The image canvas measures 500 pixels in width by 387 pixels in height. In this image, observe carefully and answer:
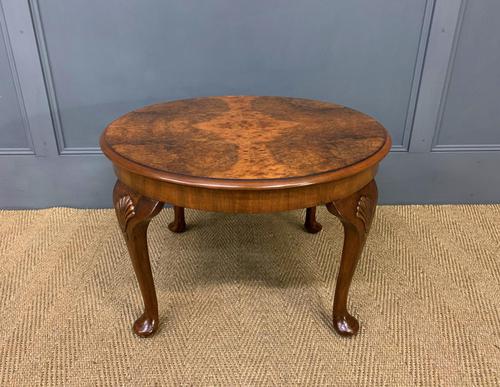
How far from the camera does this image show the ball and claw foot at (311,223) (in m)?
1.98

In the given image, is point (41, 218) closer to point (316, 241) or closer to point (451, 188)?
point (316, 241)

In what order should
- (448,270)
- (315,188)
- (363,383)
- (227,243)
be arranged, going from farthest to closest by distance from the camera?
(227,243) < (448,270) < (363,383) < (315,188)

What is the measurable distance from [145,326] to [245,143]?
2.45 ft

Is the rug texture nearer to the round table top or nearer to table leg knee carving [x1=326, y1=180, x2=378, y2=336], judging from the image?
table leg knee carving [x1=326, y1=180, x2=378, y2=336]

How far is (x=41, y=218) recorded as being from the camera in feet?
Answer: 6.98

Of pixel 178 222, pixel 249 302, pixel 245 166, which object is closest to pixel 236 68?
pixel 178 222

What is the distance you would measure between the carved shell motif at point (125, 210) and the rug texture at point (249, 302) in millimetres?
465

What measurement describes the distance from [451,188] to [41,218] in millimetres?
2300

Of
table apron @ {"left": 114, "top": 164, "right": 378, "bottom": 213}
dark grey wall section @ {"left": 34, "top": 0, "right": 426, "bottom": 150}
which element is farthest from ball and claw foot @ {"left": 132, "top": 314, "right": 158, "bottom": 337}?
dark grey wall section @ {"left": 34, "top": 0, "right": 426, "bottom": 150}

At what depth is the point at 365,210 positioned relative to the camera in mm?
1229

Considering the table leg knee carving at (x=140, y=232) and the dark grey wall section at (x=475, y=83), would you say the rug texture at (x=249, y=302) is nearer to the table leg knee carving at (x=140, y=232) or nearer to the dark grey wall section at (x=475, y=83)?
the table leg knee carving at (x=140, y=232)

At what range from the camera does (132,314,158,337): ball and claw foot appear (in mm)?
1395

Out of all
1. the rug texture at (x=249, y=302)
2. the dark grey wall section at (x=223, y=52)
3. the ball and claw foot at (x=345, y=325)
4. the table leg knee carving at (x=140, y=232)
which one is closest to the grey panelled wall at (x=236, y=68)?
the dark grey wall section at (x=223, y=52)

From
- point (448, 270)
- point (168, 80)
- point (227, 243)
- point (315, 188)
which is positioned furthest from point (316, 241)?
point (168, 80)
